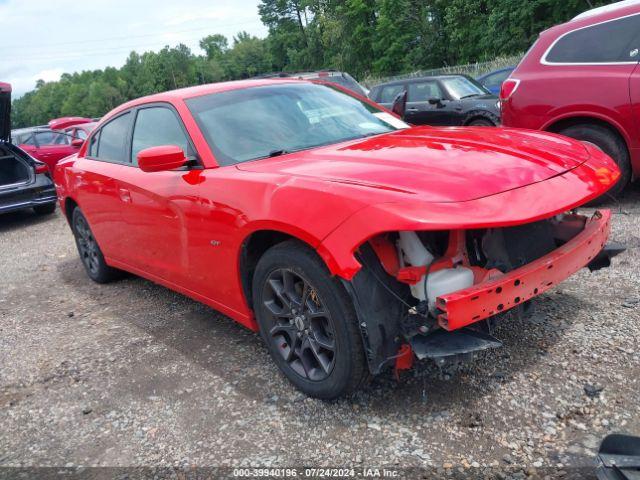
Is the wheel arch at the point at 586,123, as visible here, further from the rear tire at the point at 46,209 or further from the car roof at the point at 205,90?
the rear tire at the point at 46,209

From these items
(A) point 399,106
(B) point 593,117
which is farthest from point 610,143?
(A) point 399,106

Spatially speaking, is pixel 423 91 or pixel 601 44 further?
pixel 423 91

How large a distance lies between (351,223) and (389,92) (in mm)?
9780

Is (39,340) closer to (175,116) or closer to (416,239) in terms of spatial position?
(175,116)

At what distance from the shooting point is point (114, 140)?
4496 mm

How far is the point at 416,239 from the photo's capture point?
8.14 ft

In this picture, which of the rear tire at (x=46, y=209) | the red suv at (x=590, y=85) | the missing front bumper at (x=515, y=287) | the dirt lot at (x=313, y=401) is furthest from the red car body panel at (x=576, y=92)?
the rear tire at (x=46, y=209)

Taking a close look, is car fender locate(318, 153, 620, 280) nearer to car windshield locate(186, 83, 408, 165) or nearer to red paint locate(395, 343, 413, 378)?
red paint locate(395, 343, 413, 378)

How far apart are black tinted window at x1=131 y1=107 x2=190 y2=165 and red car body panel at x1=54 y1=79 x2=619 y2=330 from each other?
0.30ft

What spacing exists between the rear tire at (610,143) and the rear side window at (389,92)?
6252 mm

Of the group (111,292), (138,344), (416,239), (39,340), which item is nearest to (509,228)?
(416,239)

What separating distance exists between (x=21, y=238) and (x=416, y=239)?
293 inches

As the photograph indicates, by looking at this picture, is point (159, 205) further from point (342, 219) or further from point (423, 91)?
point (423, 91)

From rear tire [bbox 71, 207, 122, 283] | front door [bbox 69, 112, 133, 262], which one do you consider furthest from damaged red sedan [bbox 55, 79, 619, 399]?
rear tire [bbox 71, 207, 122, 283]
